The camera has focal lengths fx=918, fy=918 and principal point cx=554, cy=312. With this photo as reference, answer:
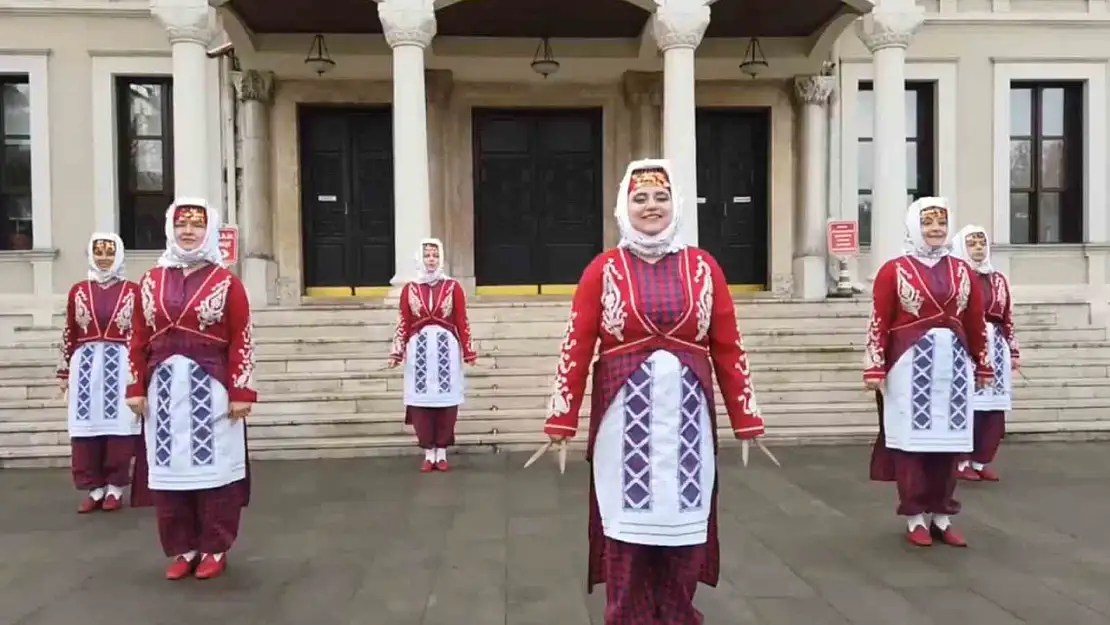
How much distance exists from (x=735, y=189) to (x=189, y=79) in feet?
29.2

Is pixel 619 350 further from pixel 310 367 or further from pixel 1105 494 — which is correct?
pixel 310 367

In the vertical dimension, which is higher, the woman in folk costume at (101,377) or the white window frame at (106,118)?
the white window frame at (106,118)

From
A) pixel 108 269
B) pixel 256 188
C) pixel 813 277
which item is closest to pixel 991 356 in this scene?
pixel 108 269

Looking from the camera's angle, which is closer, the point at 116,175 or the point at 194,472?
the point at 194,472

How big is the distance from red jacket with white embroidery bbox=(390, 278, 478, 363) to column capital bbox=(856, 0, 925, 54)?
279 inches

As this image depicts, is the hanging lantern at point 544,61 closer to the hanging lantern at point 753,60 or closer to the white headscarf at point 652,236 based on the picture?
the hanging lantern at point 753,60

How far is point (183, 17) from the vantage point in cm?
1146

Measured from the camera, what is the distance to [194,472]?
16.5 ft

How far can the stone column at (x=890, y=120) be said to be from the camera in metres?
12.0

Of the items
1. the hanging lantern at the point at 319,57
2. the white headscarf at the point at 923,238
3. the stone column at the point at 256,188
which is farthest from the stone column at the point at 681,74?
the stone column at the point at 256,188

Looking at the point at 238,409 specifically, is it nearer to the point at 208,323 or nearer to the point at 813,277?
the point at 208,323

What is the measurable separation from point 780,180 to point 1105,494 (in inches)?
357

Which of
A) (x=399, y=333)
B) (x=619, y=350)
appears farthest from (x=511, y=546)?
(x=399, y=333)

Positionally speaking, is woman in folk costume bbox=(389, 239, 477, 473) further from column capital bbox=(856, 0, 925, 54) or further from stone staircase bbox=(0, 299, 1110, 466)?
column capital bbox=(856, 0, 925, 54)
